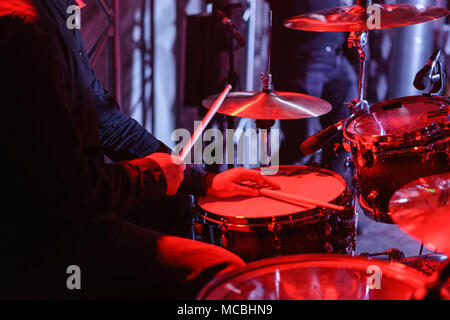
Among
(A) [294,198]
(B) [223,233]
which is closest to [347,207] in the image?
(A) [294,198]

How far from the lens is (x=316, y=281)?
946 millimetres

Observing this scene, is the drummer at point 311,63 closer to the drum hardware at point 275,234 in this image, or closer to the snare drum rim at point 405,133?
the snare drum rim at point 405,133

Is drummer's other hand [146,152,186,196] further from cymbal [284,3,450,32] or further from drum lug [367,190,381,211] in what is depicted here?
cymbal [284,3,450,32]

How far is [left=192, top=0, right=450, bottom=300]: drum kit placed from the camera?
3.00 ft

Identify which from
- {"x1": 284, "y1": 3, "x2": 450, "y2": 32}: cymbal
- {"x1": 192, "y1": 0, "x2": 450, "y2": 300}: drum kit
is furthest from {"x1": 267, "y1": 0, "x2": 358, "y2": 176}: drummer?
{"x1": 284, "y1": 3, "x2": 450, "y2": 32}: cymbal

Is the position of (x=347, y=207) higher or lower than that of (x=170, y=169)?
lower

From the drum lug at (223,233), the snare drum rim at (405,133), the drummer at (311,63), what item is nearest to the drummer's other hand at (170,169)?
the drum lug at (223,233)

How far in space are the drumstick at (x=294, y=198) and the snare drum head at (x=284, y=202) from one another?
0.02m

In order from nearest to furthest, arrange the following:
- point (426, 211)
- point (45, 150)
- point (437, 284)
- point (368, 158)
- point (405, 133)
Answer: point (437, 284), point (45, 150), point (426, 211), point (405, 133), point (368, 158)

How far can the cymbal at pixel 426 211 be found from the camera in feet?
2.81

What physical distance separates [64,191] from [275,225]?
0.65m

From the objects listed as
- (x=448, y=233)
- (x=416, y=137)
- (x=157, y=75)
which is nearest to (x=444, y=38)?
(x=157, y=75)

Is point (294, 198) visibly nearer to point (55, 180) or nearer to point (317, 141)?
point (317, 141)
